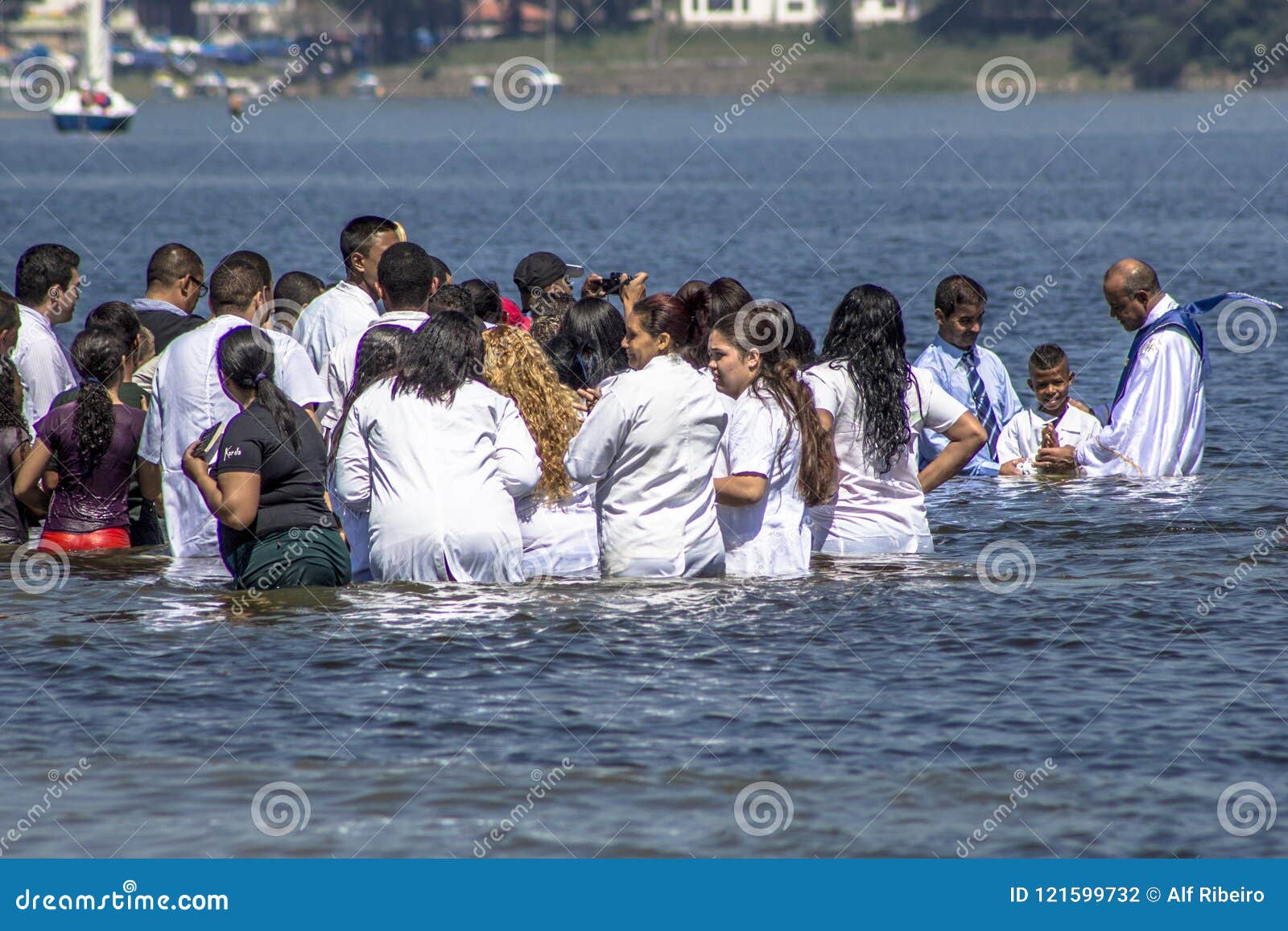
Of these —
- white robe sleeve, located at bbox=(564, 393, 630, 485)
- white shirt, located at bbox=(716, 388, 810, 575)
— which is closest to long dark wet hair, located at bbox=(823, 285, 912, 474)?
white shirt, located at bbox=(716, 388, 810, 575)

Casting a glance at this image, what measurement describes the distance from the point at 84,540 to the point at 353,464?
2.43 meters

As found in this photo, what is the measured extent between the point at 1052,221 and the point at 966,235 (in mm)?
5044

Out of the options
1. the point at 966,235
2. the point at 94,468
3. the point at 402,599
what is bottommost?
the point at 402,599

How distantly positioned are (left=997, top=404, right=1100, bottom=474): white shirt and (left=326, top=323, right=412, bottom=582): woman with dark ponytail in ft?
18.2

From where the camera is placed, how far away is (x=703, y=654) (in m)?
8.46

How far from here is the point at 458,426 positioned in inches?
325

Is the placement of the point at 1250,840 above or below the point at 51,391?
below

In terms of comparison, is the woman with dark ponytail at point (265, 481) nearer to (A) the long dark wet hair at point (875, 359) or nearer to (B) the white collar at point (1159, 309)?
(A) the long dark wet hair at point (875, 359)

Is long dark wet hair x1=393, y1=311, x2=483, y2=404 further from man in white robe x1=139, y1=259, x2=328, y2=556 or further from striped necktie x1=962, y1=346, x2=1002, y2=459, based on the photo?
striped necktie x1=962, y1=346, x2=1002, y2=459

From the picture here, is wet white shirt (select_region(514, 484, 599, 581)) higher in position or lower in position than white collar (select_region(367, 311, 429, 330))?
lower

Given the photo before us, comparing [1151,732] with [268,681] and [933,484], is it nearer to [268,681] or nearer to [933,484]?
[933,484]

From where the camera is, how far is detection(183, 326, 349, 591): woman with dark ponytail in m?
8.05

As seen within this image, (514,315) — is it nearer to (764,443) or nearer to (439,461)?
(439,461)

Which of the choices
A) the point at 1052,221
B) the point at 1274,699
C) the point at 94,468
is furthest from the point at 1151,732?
the point at 1052,221
